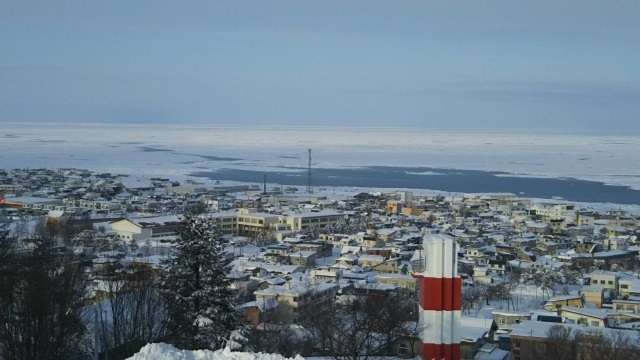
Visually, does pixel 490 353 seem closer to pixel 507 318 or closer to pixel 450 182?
pixel 507 318

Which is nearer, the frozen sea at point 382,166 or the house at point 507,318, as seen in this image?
the house at point 507,318

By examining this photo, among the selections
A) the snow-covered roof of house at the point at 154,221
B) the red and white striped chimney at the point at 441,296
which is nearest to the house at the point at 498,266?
the snow-covered roof of house at the point at 154,221

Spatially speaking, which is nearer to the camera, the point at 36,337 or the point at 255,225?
the point at 36,337

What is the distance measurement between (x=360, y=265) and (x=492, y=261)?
3.70m

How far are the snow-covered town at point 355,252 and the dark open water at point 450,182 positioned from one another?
372cm

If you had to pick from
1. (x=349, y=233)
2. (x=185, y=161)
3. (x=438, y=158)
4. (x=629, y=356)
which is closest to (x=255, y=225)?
(x=349, y=233)

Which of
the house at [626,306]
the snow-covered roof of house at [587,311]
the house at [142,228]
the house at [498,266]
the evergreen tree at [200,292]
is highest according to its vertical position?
the evergreen tree at [200,292]

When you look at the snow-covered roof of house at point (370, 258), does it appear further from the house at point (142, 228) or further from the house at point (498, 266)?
the house at point (142, 228)

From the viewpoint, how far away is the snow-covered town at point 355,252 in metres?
10.2

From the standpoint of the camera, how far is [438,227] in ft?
85.2

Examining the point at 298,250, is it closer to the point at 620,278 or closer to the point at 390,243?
the point at 390,243

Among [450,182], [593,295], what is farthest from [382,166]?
[593,295]

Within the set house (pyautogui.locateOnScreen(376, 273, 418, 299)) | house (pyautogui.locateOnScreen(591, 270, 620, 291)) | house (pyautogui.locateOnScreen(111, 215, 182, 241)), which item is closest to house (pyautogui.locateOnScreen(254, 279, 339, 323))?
house (pyautogui.locateOnScreen(376, 273, 418, 299))

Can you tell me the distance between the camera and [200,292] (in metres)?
6.97
